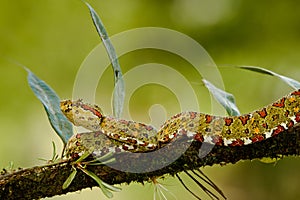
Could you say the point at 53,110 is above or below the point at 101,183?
above

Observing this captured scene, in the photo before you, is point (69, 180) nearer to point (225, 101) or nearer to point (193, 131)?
point (193, 131)

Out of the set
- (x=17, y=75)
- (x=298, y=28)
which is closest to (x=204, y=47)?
(x=298, y=28)

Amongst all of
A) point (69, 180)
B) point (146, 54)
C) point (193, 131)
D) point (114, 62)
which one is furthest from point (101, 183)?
point (146, 54)

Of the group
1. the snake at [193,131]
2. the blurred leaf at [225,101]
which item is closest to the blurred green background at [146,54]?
the blurred leaf at [225,101]

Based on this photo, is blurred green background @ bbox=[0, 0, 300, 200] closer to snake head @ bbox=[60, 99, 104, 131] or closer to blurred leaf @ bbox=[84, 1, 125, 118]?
blurred leaf @ bbox=[84, 1, 125, 118]

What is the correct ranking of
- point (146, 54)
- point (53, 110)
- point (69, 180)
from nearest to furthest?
point (69, 180)
point (53, 110)
point (146, 54)

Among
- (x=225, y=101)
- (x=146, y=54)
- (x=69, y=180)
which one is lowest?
(x=69, y=180)

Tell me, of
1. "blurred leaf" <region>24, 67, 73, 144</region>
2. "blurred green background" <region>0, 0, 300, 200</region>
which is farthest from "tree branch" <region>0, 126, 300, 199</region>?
"blurred green background" <region>0, 0, 300, 200</region>
